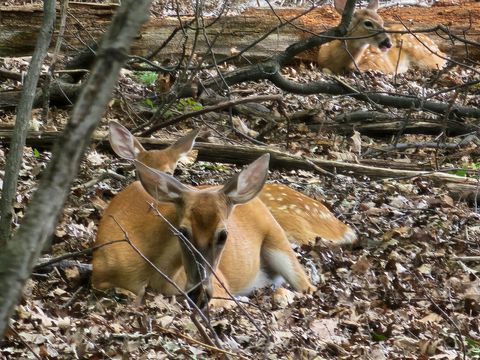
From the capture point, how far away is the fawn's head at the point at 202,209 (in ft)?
20.2

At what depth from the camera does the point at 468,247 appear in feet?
26.4

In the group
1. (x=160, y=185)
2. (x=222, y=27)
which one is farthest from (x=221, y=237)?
(x=222, y=27)

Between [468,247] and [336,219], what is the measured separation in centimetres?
110

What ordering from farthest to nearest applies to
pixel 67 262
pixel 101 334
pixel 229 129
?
1. pixel 229 129
2. pixel 67 262
3. pixel 101 334

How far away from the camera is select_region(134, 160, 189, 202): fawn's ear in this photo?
6391 millimetres

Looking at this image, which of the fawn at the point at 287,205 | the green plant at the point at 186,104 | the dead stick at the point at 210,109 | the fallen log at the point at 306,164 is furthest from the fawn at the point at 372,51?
the fawn at the point at 287,205

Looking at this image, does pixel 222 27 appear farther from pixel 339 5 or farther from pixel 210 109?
pixel 339 5

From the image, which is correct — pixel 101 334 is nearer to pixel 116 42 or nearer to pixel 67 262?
pixel 67 262

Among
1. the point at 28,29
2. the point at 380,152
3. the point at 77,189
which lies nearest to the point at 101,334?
the point at 77,189

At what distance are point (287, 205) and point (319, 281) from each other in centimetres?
98

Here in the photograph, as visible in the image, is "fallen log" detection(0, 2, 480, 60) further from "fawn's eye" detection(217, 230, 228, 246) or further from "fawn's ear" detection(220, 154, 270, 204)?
"fawn's eye" detection(217, 230, 228, 246)

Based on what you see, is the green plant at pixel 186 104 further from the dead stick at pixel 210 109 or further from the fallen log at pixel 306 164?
the dead stick at pixel 210 109

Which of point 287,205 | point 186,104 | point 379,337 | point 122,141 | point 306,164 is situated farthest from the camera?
point 186,104

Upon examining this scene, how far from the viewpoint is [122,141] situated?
766cm
